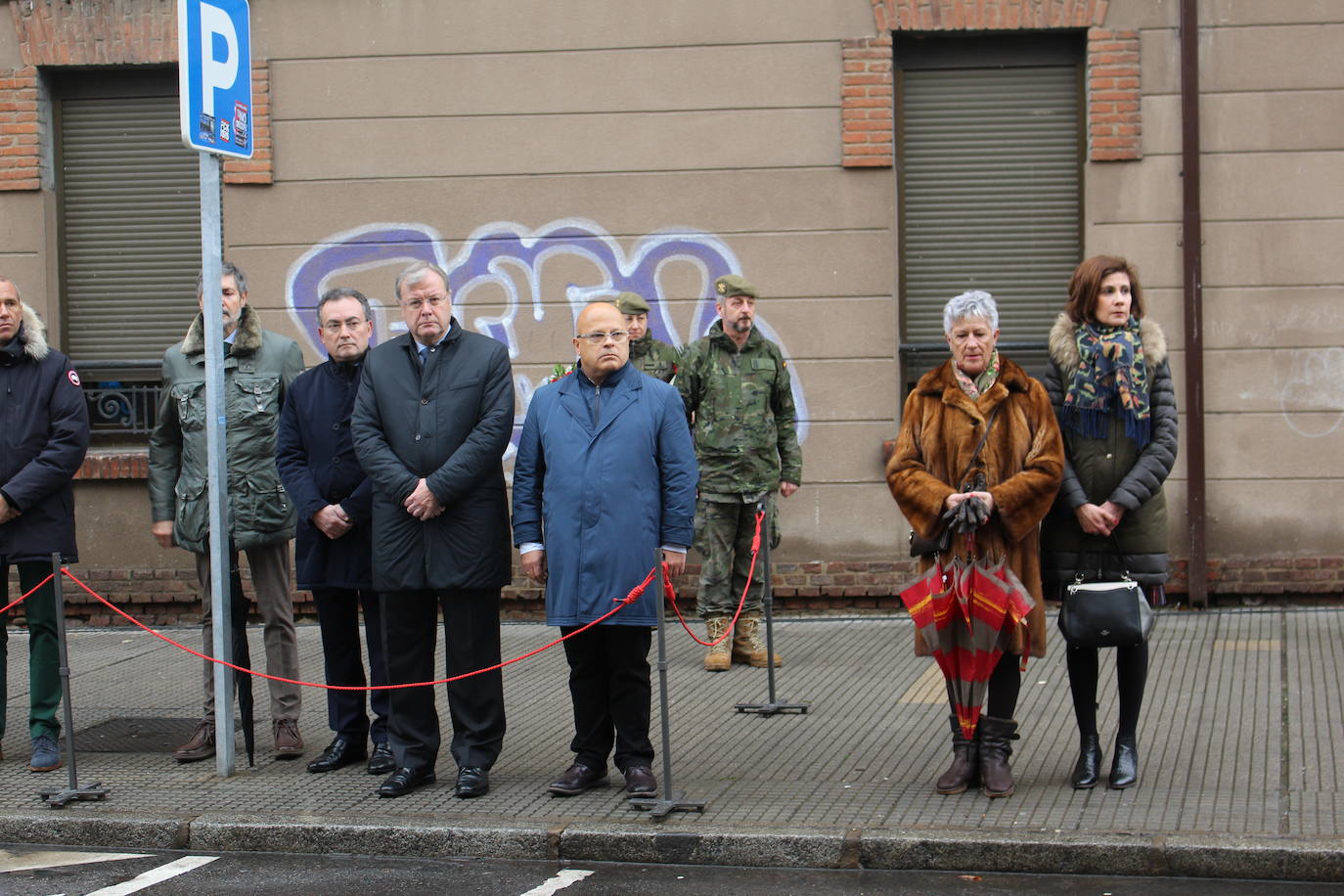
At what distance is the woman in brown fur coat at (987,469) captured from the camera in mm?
6031

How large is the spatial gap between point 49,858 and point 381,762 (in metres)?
1.36

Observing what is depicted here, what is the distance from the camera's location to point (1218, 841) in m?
5.41

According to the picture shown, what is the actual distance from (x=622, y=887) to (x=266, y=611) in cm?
256

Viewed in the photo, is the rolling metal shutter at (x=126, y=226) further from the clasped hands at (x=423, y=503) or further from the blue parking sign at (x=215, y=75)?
the clasped hands at (x=423, y=503)

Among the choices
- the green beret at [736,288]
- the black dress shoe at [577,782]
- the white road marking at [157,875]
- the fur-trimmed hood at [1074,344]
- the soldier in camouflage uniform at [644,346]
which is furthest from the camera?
the soldier in camouflage uniform at [644,346]

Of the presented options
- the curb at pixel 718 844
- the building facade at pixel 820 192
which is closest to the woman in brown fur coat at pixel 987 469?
the curb at pixel 718 844

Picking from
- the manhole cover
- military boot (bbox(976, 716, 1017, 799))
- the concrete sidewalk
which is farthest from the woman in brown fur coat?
the manhole cover

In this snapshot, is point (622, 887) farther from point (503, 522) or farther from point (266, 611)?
point (266, 611)

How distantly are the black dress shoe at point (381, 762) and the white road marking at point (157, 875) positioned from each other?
96cm

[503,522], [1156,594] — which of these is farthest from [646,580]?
[1156,594]

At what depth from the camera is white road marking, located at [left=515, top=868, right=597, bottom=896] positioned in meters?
5.39

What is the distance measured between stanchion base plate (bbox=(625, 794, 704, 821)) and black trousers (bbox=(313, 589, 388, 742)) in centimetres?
139

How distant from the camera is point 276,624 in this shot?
726 centimetres

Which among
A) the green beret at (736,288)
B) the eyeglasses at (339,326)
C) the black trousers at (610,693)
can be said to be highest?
the green beret at (736,288)
